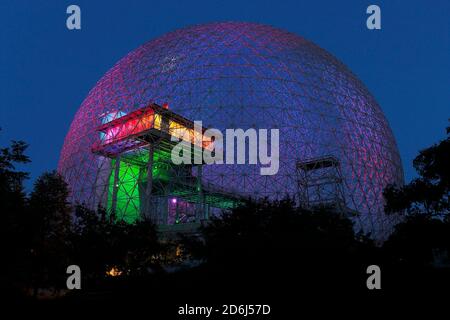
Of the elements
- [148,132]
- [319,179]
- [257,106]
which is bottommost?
[319,179]

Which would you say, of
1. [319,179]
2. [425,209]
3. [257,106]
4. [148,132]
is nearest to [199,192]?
[148,132]

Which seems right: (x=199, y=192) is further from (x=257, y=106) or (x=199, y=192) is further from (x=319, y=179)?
(x=319, y=179)

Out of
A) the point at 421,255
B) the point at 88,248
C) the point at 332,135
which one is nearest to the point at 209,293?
the point at 421,255

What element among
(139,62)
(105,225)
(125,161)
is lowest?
(105,225)

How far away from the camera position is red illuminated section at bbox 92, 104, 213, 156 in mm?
32969

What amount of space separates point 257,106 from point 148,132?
9796 millimetres

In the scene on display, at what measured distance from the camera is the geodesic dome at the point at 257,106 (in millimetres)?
37438

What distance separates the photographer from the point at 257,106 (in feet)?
125

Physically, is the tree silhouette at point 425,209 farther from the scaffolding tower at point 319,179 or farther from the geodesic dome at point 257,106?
the geodesic dome at point 257,106

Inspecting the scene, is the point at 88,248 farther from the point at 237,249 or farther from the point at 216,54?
the point at 216,54

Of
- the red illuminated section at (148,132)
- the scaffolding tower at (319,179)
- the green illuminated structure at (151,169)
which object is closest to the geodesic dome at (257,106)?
the scaffolding tower at (319,179)

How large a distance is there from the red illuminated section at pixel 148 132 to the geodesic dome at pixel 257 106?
8.40 feet

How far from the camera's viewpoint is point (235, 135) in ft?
121
